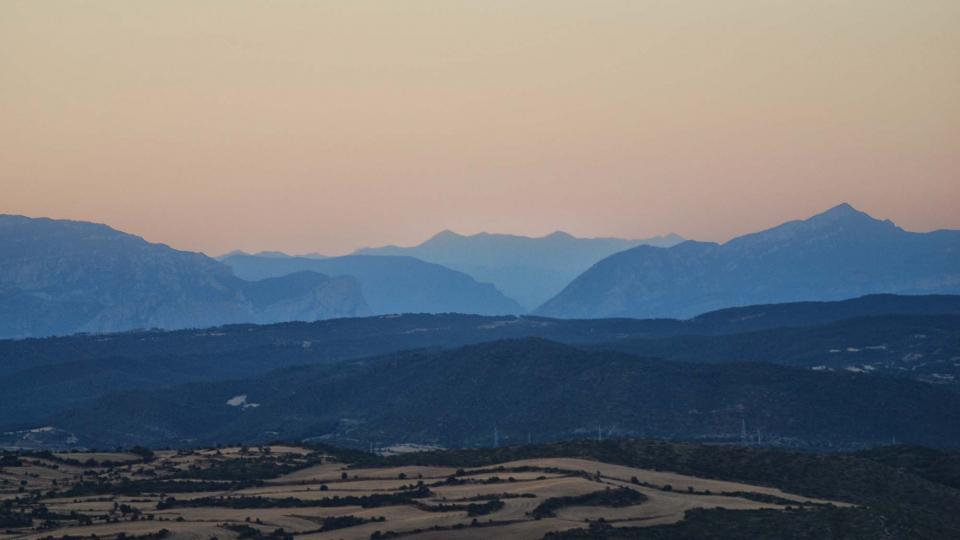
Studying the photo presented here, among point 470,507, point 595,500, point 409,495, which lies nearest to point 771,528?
point 595,500

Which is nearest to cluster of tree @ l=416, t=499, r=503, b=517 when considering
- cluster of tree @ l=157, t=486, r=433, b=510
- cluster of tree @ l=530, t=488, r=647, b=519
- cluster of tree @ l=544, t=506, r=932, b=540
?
cluster of tree @ l=530, t=488, r=647, b=519

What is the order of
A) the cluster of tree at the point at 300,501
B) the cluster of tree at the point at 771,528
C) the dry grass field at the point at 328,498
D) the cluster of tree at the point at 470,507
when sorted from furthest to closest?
the cluster of tree at the point at 300,501 < the cluster of tree at the point at 470,507 < the dry grass field at the point at 328,498 < the cluster of tree at the point at 771,528

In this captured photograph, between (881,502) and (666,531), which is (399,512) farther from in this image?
(881,502)

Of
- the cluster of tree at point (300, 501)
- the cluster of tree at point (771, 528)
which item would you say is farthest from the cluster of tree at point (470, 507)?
the cluster of tree at point (771, 528)

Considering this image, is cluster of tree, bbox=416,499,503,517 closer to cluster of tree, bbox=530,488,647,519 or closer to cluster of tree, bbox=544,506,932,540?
cluster of tree, bbox=530,488,647,519

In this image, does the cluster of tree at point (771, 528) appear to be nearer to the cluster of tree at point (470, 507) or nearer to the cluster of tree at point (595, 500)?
the cluster of tree at point (595, 500)

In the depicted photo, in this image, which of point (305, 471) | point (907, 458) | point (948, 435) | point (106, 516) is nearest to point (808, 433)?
point (948, 435)

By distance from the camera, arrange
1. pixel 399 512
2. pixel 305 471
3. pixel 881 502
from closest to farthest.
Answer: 1. pixel 399 512
2. pixel 881 502
3. pixel 305 471

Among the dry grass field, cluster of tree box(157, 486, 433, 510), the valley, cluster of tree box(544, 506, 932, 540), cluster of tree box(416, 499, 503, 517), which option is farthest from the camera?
cluster of tree box(157, 486, 433, 510)

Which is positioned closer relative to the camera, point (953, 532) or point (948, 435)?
point (953, 532)
